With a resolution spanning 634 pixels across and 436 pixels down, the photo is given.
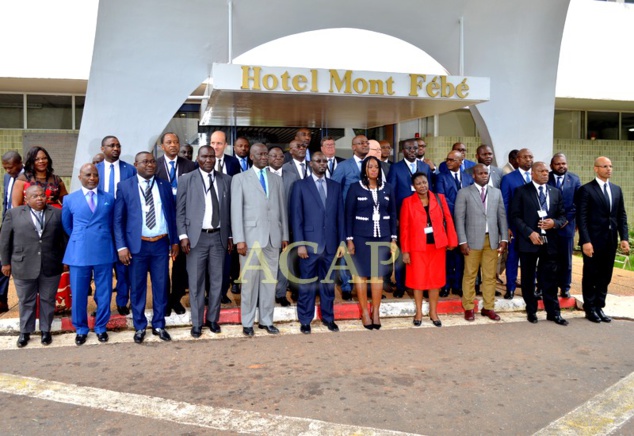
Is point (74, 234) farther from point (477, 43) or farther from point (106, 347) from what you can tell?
point (477, 43)

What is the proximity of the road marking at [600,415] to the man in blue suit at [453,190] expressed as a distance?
2.82 meters

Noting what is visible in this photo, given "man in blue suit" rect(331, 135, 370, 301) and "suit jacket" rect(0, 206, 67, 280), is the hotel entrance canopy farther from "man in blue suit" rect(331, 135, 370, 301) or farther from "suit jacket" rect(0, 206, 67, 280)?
"suit jacket" rect(0, 206, 67, 280)

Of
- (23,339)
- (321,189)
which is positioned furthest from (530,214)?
(23,339)

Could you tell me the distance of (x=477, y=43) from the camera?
8375 millimetres

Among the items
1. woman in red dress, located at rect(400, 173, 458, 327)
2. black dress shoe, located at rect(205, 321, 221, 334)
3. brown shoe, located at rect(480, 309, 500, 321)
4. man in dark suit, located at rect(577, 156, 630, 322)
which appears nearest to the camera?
black dress shoe, located at rect(205, 321, 221, 334)

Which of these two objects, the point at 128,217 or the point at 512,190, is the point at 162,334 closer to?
the point at 128,217

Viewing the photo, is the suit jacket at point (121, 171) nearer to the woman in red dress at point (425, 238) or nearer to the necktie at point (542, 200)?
the woman in red dress at point (425, 238)

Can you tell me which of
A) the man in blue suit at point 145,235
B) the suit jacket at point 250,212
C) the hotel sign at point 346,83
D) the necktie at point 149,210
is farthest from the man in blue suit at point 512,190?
the necktie at point 149,210

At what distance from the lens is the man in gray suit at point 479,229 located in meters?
6.70

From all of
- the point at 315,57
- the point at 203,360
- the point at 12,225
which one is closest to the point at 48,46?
the point at 315,57

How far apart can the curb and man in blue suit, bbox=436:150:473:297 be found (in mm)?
401

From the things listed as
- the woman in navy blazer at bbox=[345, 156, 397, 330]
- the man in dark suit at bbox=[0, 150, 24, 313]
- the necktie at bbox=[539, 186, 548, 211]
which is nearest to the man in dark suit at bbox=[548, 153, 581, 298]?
the necktie at bbox=[539, 186, 548, 211]

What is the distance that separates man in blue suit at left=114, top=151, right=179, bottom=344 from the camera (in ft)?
19.0

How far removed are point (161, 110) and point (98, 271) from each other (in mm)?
2326
